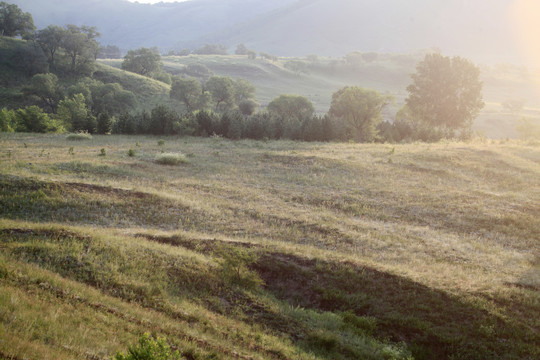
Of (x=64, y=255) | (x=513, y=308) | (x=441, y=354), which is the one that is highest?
(x=64, y=255)

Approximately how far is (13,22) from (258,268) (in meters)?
102

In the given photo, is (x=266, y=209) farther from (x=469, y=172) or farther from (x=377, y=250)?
(x=469, y=172)

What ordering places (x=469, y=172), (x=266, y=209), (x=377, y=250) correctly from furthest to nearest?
(x=469, y=172) < (x=266, y=209) < (x=377, y=250)

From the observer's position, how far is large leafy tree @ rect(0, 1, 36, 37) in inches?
3248

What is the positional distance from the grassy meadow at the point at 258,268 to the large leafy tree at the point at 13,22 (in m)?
89.0

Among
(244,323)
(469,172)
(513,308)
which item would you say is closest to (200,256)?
(244,323)

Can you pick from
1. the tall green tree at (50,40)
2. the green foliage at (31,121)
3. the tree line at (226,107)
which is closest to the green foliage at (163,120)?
the tree line at (226,107)

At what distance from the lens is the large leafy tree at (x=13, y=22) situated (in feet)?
271

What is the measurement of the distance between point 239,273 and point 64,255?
352 cm

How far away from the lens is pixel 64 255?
7086mm

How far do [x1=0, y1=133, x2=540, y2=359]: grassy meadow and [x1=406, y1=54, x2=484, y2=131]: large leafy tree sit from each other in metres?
38.4

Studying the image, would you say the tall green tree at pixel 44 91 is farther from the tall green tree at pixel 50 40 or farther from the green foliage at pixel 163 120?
the green foliage at pixel 163 120

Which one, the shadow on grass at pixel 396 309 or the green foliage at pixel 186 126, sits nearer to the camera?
the shadow on grass at pixel 396 309

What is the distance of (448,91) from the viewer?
51.1 m
